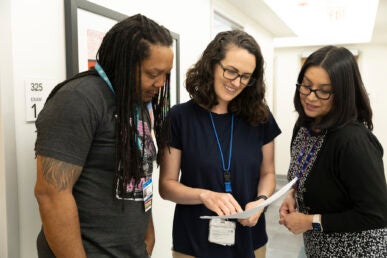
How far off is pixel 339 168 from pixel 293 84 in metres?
5.66

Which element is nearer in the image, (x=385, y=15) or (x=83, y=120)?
(x=83, y=120)

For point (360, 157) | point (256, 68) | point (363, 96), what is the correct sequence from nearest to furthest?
point (360, 157)
point (363, 96)
point (256, 68)

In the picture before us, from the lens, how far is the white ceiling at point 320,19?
154 inches

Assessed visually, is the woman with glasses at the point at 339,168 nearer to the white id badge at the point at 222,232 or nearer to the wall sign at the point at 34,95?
the white id badge at the point at 222,232

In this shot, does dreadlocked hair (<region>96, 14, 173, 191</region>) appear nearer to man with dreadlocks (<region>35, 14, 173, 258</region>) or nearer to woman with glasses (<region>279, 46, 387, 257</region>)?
man with dreadlocks (<region>35, 14, 173, 258</region>)

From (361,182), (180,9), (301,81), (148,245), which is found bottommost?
(148,245)

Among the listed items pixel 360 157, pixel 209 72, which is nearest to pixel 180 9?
pixel 209 72

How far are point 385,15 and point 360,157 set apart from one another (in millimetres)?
3391

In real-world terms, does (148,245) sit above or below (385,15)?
below

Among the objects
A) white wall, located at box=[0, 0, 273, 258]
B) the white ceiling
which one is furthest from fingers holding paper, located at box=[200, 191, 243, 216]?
the white ceiling

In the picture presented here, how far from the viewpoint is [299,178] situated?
1396 mm

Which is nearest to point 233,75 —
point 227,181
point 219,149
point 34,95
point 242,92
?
point 242,92

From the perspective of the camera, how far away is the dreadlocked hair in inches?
37.1

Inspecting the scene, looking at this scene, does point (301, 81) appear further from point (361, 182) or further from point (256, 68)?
point (361, 182)
